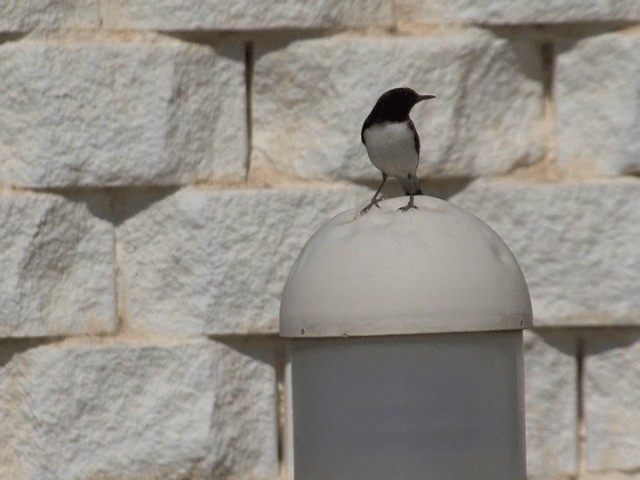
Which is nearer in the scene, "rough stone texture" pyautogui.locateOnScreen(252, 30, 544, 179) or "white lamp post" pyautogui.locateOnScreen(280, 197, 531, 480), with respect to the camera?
"white lamp post" pyautogui.locateOnScreen(280, 197, 531, 480)

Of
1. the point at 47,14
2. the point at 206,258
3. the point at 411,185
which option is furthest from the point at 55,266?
the point at 411,185

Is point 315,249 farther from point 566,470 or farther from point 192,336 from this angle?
point 566,470

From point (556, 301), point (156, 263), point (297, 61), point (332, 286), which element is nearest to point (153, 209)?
point (156, 263)

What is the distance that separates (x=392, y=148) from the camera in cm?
256

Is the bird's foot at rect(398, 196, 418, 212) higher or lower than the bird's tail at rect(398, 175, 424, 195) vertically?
lower

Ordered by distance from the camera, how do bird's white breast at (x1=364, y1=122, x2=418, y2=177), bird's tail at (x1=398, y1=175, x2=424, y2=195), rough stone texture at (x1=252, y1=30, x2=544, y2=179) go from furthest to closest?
rough stone texture at (x1=252, y1=30, x2=544, y2=179), bird's tail at (x1=398, y1=175, x2=424, y2=195), bird's white breast at (x1=364, y1=122, x2=418, y2=177)

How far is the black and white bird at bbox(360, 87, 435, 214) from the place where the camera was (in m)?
2.63

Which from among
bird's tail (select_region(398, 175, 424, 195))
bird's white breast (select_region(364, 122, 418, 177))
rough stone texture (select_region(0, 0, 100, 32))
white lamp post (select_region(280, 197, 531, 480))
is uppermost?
rough stone texture (select_region(0, 0, 100, 32))

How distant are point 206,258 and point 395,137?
46 centimetres

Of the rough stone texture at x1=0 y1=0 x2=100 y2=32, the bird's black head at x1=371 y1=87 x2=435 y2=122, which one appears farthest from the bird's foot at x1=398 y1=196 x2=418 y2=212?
the rough stone texture at x1=0 y1=0 x2=100 y2=32

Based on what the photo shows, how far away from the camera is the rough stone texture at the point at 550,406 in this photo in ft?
9.36

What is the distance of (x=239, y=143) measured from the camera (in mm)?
2893

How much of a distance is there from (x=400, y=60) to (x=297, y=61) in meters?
0.21

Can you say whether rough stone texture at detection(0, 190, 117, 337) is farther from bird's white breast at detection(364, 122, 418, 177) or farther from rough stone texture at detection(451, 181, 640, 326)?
rough stone texture at detection(451, 181, 640, 326)
